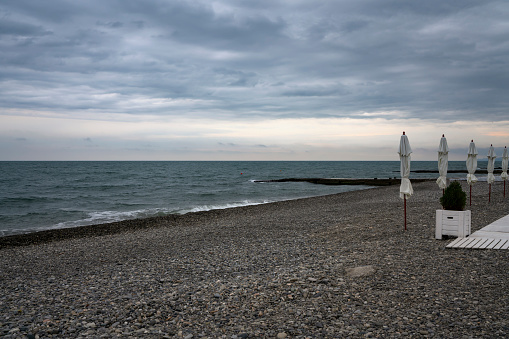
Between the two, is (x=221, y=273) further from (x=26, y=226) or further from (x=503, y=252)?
(x=26, y=226)

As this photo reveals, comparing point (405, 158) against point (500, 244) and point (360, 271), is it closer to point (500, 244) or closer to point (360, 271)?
point (500, 244)

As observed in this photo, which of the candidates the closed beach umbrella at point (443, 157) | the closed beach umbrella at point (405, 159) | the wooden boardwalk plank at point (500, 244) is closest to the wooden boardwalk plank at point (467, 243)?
the wooden boardwalk plank at point (500, 244)

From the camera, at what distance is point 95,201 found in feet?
110

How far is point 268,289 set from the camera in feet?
22.5

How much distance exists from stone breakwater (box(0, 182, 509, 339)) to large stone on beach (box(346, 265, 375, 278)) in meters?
0.02

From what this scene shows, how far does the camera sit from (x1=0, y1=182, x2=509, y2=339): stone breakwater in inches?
208

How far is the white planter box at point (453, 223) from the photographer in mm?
9742

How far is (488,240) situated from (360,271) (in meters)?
4.10

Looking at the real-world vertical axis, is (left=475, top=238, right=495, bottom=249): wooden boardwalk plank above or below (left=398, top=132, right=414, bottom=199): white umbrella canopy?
below

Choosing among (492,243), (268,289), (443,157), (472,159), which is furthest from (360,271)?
(472,159)

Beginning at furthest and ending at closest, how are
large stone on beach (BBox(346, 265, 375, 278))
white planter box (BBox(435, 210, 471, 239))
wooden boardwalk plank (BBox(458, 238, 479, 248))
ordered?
1. white planter box (BBox(435, 210, 471, 239))
2. wooden boardwalk plank (BBox(458, 238, 479, 248))
3. large stone on beach (BBox(346, 265, 375, 278))

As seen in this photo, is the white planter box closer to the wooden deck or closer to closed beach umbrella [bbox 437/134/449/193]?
the wooden deck

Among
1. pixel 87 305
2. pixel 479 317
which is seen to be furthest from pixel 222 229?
pixel 479 317

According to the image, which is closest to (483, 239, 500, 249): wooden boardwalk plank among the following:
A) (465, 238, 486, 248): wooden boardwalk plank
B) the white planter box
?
(465, 238, 486, 248): wooden boardwalk plank
